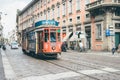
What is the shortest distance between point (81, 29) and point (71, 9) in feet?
20.5

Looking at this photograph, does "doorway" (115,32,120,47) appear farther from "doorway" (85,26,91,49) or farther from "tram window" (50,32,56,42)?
"tram window" (50,32,56,42)

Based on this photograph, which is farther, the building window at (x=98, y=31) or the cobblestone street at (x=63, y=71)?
the building window at (x=98, y=31)

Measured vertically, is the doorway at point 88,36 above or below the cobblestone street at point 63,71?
above

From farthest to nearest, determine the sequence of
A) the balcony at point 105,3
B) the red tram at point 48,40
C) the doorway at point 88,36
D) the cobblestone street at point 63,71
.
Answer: the doorway at point 88,36 < the balcony at point 105,3 < the red tram at point 48,40 < the cobblestone street at point 63,71

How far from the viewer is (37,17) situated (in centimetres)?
7038

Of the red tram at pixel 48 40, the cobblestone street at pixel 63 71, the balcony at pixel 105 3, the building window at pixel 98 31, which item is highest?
the balcony at pixel 105 3

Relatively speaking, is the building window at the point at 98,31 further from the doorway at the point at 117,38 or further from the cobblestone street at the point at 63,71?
the cobblestone street at the point at 63,71

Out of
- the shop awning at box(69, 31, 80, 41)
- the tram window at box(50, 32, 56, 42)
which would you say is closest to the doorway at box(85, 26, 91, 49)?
the shop awning at box(69, 31, 80, 41)

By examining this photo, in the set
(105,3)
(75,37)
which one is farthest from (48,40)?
(75,37)

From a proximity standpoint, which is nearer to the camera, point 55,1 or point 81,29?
point 81,29

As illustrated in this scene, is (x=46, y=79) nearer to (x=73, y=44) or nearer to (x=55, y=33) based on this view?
(x=55, y=33)

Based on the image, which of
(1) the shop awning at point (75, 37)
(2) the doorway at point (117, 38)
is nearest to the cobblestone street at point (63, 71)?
(2) the doorway at point (117, 38)

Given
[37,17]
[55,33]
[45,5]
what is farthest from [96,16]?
[37,17]

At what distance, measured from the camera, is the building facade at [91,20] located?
1366 inches
